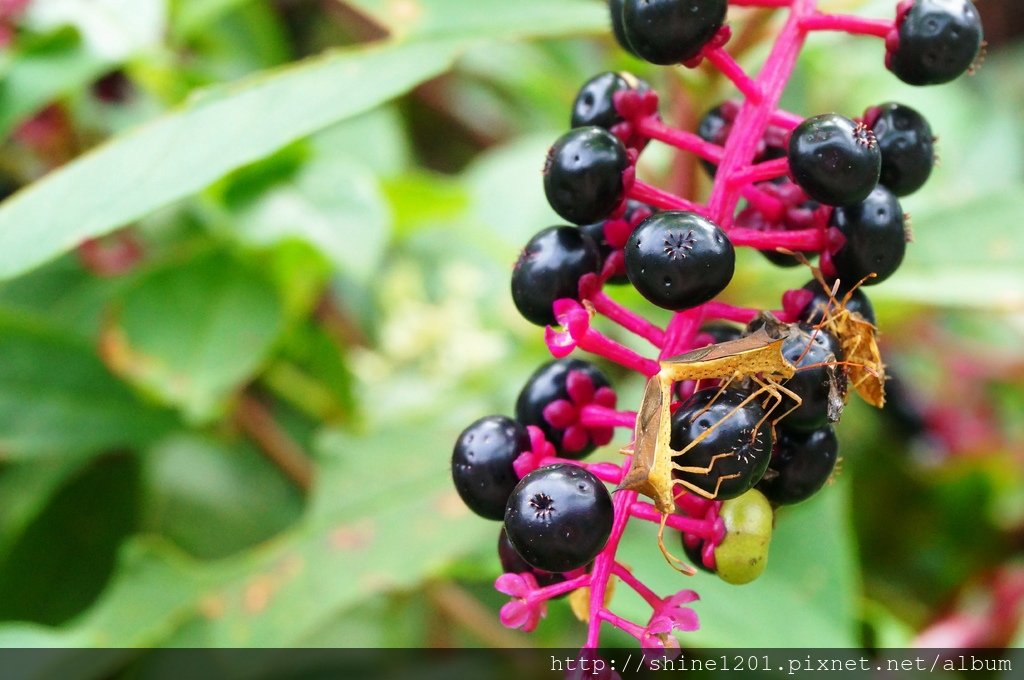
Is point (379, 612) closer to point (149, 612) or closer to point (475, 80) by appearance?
point (149, 612)

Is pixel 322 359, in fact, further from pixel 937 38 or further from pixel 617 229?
pixel 937 38

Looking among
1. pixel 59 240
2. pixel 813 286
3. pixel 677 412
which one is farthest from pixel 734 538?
pixel 59 240

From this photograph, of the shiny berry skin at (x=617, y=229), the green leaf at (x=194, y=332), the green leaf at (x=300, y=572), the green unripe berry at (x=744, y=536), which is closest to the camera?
the green unripe berry at (x=744, y=536)

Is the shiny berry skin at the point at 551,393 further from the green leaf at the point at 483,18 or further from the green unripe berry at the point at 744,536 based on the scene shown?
the green leaf at the point at 483,18

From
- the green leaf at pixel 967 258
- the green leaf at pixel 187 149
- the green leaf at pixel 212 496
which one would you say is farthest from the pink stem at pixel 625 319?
the green leaf at pixel 212 496

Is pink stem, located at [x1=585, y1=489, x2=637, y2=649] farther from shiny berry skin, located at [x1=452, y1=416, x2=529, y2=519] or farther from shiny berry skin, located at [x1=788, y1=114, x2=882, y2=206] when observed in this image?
shiny berry skin, located at [x1=788, y1=114, x2=882, y2=206]

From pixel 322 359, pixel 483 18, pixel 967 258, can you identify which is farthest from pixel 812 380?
pixel 322 359
